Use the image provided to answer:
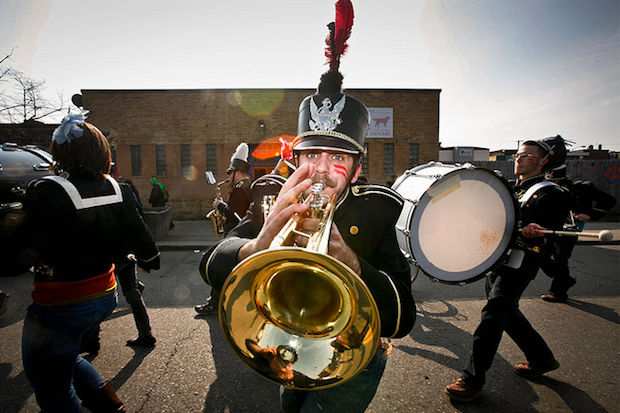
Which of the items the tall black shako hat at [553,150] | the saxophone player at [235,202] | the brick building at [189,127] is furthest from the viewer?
the brick building at [189,127]

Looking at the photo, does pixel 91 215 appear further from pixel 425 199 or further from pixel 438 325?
pixel 438 325

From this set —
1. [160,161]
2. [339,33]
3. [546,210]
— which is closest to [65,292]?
[339,33]

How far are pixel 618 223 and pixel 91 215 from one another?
A: 18409 millimetres

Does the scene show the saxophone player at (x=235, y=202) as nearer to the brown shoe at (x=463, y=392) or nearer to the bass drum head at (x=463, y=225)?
→ the bass drum head at (x=463, y=225)

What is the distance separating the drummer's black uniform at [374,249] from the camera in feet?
4.42

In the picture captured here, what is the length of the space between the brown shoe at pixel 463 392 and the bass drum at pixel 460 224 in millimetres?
947

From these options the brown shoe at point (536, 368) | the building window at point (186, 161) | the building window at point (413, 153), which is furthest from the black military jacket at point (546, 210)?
the building window at point (186, 161)

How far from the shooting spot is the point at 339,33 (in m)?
1.84

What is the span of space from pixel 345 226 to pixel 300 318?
21.9 inches

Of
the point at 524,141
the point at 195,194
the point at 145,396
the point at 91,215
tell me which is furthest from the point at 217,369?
the point at 195,194

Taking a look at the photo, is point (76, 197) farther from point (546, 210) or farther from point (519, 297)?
point (546, 210)

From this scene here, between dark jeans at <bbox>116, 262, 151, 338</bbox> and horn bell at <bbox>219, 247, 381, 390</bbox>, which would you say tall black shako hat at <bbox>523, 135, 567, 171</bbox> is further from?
dark jeans at <bbox>116, 262, 151, 338</bbox>

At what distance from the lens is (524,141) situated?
11.5ft

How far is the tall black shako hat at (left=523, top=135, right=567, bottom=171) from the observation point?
334 cm
